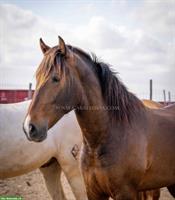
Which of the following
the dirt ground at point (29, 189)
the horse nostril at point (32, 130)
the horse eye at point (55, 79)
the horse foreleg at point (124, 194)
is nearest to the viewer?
the horse nostril at point (32, 130)

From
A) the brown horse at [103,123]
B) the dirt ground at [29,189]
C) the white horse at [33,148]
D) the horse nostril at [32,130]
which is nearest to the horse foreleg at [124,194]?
the brown horse at [103,123]

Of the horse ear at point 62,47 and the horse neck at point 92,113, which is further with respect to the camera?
the horse neck at point 92,113

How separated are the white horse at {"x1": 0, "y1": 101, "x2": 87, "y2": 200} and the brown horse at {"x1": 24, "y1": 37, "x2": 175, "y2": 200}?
51.5 inches

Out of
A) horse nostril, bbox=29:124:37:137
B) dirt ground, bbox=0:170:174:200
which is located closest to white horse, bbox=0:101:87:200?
dirt ground, bbox=0:170:174:200

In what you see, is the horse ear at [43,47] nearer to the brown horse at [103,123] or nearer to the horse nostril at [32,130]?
the brown horse at [103,123]

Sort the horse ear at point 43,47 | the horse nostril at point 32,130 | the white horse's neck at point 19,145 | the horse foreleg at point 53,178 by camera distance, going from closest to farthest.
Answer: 1. the horse nostril at point 32,130
2. the horse ear at point 43,47
3. the white horse's neck at point 19,145
4. the horse foreleg at point 53,178

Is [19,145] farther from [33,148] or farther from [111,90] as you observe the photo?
[111,90]

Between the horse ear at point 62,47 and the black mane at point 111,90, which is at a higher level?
the horse ear at point 62,47

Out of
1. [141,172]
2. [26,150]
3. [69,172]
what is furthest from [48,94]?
[69,172]

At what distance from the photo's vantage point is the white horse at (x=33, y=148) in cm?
388

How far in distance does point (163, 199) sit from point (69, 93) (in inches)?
142

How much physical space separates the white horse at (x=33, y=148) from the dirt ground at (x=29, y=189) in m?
0.97

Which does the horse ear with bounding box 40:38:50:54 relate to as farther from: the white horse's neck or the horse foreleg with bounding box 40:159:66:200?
the horse foreleg with bounding box 40:159:66:200

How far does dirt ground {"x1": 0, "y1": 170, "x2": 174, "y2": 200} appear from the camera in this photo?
5348mm
